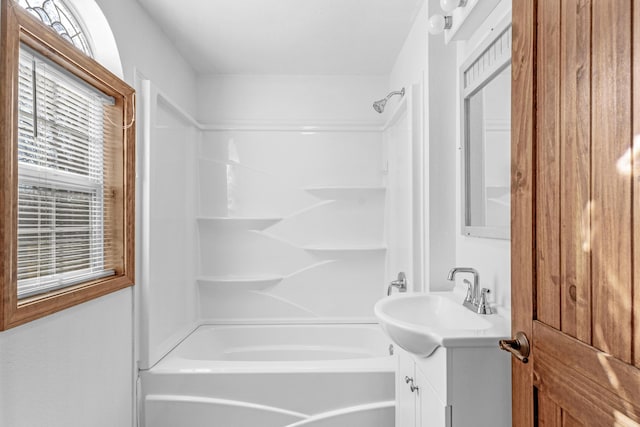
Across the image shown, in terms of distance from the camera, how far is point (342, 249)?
3.24 meters

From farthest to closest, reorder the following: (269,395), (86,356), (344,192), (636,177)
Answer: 1. (344,192)
2. (269,395)
3. (86,356)
4. (636,177)

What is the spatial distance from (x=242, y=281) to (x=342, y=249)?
32.8 inches

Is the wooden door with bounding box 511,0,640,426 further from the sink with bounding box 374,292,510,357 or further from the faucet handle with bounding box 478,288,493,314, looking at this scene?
the faucet handle with bounding box 478,288,493,314

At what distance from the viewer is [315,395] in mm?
2252

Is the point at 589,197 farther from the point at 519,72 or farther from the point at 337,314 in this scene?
the point at 337,314

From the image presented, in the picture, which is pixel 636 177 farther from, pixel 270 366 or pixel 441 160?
pixel 270 366

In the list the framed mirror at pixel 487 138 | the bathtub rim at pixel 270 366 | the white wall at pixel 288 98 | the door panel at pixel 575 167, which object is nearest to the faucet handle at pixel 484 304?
the framed mirror at pixel 487 138

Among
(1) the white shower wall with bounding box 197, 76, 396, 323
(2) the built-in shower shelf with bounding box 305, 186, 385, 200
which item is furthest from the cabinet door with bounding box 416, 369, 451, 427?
(2) the built-in shower shelf with bounding box 305, 186, 385, 200

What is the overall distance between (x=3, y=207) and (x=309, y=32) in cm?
196

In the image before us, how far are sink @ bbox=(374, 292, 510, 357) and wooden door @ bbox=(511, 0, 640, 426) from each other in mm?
226

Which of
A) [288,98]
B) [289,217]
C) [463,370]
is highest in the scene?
[288,98]

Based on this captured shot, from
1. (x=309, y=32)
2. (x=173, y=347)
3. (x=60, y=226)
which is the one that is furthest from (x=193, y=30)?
(x=173, y=347)

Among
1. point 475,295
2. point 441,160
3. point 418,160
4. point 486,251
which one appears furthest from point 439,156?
point 475,295

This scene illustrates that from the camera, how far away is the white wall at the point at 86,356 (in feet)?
4.38
